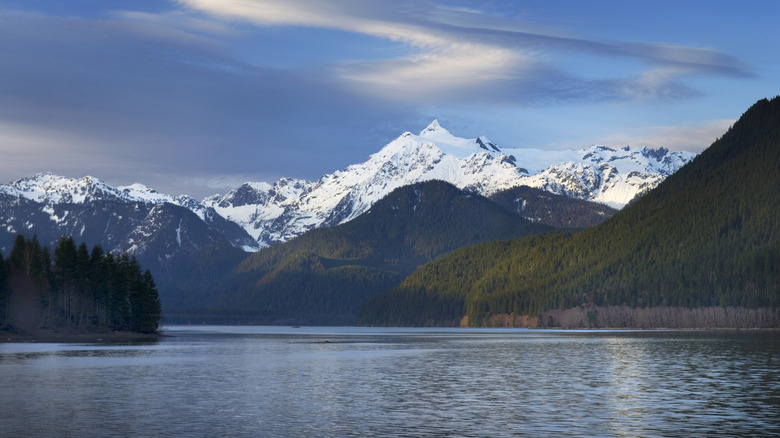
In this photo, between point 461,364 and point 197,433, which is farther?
point 461,364

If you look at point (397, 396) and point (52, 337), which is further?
point (52, 337)

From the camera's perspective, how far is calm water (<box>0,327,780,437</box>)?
54.8m

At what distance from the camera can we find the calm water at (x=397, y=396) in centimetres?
5478

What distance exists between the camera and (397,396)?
72688 mm

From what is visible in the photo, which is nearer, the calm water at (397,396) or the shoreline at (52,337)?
the calm water at (397,396)

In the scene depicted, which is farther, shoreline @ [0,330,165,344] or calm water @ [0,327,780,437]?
shoreline @ [0,330,165,344]

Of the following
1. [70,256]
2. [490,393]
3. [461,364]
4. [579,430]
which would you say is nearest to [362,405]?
[490,393]

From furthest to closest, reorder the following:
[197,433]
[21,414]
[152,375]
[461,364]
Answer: [461,364] < [152,375] < [21,414] < [197,433]

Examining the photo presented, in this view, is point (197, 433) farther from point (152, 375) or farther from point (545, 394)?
point (152, 375)

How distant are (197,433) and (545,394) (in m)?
31.2

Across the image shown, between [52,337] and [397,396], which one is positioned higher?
[52,337]

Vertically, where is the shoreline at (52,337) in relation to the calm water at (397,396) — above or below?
above

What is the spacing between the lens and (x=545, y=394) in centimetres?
7319

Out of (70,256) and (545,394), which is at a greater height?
(70,256)
